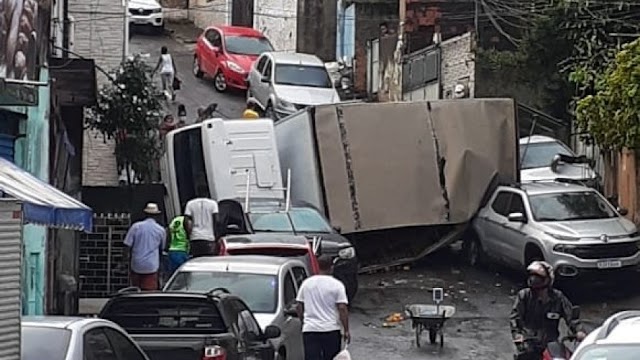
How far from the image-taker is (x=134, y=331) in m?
12.8

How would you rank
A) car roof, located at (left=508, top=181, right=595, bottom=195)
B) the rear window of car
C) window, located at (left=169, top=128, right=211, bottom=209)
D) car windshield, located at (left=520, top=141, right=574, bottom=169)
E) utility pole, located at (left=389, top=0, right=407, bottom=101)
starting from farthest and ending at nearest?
utility pole, located at (left=389, top=0, right=407, bottom=101), car windshield, located at (left=520, top=141, right=574, bottom=169), window, located at (left=169, top=128, right=211, bottom=209), car roof, located at (left=508, top=181, right=595, bottom=195), the rear window of car

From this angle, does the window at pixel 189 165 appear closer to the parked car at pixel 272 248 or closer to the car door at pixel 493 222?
the car door at pixel 493 222

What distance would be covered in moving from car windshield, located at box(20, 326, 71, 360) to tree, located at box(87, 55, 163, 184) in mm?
18250

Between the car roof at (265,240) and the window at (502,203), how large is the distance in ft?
15.9

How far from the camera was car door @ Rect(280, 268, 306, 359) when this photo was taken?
14.8 meters

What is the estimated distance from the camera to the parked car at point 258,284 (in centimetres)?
1496

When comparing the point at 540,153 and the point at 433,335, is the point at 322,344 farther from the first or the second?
the point at 540,153

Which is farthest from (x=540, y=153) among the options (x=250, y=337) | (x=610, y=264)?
(x=250, y=337)

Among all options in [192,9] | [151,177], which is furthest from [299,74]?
[192,9]

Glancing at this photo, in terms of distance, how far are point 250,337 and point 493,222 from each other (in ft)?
38.3

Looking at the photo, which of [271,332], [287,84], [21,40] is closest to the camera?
[271,332]

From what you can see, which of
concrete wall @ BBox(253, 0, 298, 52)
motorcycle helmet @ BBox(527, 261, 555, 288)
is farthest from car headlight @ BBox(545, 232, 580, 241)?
concrete wall @ BBox(253, 0, 298, 52)

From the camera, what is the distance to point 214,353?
12133mm

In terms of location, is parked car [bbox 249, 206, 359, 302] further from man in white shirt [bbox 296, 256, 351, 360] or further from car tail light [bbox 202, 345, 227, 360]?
car tail light [bbox 202, 345, 227, 360]
